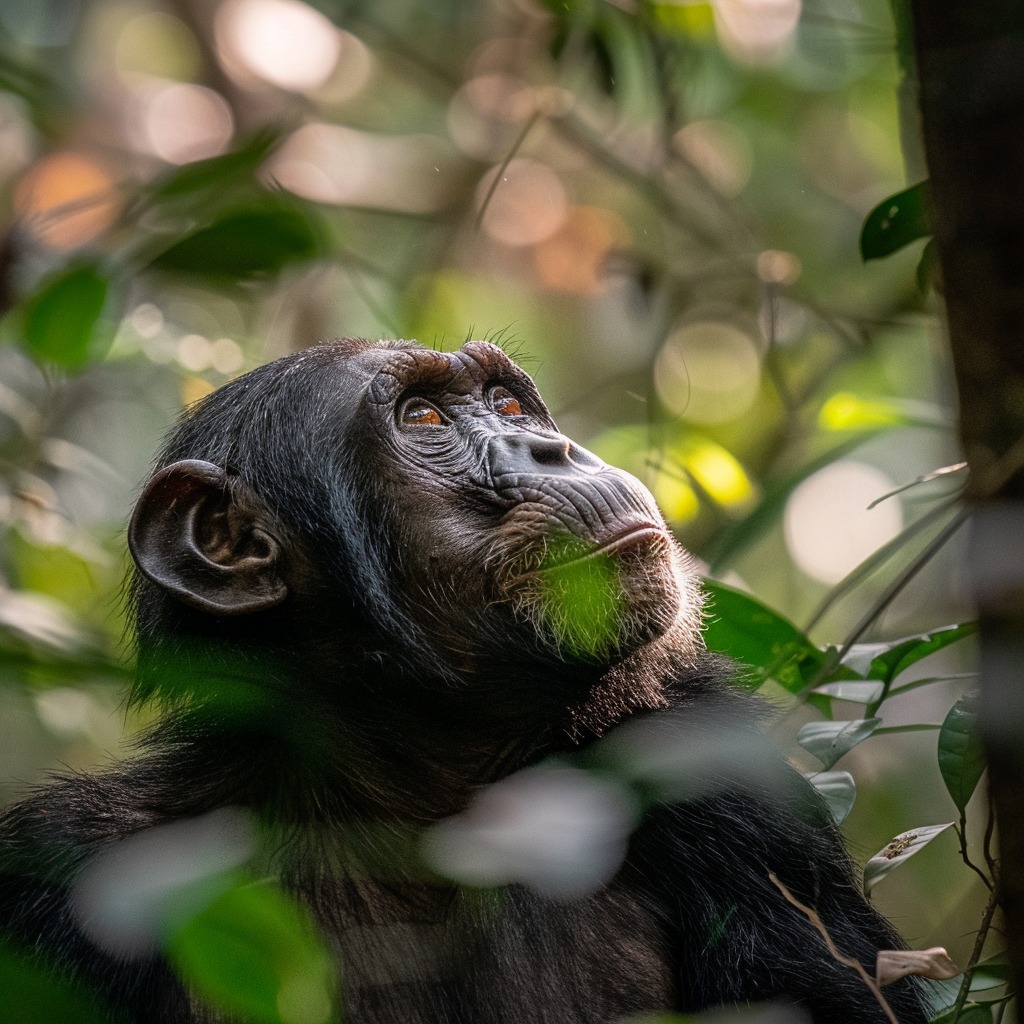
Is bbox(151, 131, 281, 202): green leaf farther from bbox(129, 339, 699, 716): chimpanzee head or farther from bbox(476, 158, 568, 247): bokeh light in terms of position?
bbox(476, 158, 568, 247): bokeh light

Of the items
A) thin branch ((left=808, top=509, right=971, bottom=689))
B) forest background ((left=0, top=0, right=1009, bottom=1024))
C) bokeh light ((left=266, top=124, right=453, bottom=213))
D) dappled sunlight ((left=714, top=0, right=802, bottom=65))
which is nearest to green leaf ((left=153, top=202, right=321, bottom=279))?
forest background ((left=0, top=0, right=1009, bottom=1024))

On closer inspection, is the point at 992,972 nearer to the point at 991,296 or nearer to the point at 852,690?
the point at 852,690

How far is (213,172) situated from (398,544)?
86.8 inches

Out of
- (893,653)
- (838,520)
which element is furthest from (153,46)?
(893,653)

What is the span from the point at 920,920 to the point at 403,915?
544 cm

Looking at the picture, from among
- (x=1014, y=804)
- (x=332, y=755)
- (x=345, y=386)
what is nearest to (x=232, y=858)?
(x=1014, y=804)

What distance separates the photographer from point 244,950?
1.12m

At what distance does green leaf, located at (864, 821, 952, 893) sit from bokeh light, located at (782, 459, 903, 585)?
13.1 ft

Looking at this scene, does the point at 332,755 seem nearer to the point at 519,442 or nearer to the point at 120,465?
the point at 519,442

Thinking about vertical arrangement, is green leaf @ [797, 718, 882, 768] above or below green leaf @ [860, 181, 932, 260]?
below

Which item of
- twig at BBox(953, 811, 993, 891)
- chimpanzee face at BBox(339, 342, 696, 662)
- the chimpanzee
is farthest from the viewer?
chimpanzee face at BBox(339, 342, 696, 662)

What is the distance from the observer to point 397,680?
3.40 meters

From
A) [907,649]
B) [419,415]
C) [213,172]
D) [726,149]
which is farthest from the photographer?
[726,149]

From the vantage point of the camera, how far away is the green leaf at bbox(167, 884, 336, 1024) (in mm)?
1104
